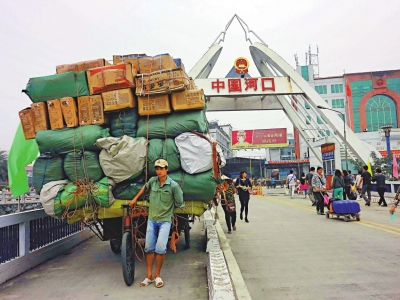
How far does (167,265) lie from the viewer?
6023 millimetres

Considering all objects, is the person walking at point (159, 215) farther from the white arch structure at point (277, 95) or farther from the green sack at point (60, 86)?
the white arch structure at point (277, 95)

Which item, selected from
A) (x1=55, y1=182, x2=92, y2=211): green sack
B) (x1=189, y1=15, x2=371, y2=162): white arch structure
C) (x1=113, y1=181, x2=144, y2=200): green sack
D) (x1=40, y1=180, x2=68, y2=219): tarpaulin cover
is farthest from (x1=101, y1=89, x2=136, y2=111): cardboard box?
(x1=189, y1=15, x2=371, y2=162): white arch structure

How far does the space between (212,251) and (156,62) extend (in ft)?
10.2

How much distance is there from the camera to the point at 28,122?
5621 millimetres

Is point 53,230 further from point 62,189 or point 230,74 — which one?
point 230,74

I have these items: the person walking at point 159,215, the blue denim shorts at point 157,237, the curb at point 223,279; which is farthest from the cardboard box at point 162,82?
the curb at point 223,279

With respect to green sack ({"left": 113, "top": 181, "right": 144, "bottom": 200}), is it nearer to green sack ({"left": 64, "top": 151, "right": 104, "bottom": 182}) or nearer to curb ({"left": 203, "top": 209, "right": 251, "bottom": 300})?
green sack ({"left": 64, "top": 151, "right": 104, "bottom": 182})

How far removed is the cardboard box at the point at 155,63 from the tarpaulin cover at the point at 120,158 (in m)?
1.40

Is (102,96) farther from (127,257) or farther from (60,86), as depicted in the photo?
(127,257)

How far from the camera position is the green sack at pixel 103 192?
5.10 meters

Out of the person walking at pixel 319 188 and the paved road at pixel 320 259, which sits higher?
the person walking at pixel 319 188

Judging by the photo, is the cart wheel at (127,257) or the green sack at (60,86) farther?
the green sack at (60,86)

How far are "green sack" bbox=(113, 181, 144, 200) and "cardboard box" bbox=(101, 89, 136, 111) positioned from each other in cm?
109

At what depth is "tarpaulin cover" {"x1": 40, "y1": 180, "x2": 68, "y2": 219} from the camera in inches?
199
